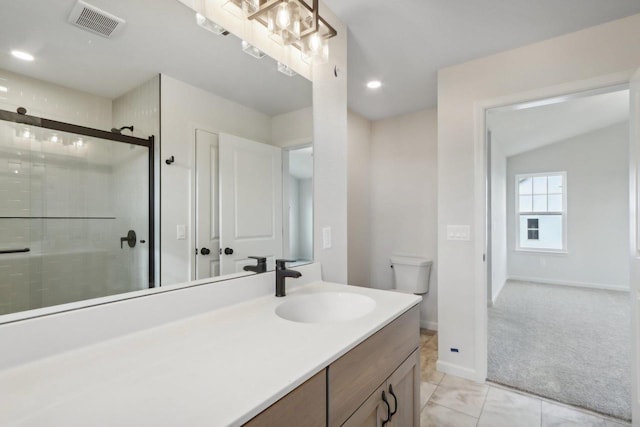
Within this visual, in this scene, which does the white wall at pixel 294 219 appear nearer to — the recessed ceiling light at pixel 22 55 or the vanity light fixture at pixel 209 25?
the vanity light fixture at pixel 209 25

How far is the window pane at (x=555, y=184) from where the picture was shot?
5402mm

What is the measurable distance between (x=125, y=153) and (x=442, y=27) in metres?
1.94

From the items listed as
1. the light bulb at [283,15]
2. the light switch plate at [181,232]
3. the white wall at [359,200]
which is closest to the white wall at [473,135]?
the white wall at [359,200]

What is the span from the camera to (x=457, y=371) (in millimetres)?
2279

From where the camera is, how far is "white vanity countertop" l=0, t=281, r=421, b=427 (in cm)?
51

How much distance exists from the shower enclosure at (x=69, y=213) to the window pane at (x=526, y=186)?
662cm

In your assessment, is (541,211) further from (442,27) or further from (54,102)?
(54,102)

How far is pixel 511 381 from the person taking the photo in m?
2.19

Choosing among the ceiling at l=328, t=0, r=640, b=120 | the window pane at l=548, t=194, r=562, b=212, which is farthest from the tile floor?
the window pane at l=548, t=194, r=562, b=212

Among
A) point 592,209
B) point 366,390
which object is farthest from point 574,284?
point 366,390

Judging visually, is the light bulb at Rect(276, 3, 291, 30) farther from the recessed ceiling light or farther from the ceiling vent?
the recessed ceiling light

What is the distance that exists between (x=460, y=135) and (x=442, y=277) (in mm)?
1128

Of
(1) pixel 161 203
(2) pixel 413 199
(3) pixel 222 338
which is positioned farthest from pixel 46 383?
(2) pixel 413 199

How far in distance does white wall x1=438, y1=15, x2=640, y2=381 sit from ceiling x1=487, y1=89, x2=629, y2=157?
3.04ft
